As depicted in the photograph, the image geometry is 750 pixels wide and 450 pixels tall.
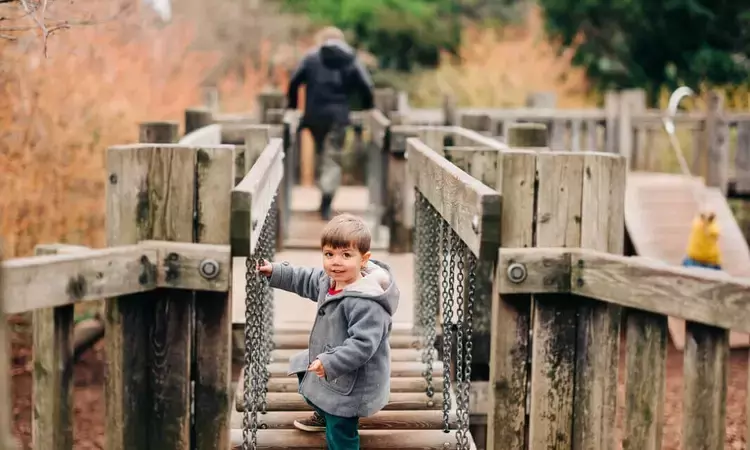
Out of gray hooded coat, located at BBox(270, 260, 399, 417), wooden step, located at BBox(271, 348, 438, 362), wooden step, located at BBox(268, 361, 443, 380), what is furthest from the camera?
wooden step, located at BBox(271, 348, 438, 362)

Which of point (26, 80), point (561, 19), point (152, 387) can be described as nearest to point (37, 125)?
point (26, 80)

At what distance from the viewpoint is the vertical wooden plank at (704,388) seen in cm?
327

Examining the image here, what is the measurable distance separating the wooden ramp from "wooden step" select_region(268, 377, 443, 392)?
21.8ft

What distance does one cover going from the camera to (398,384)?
4895 millimetres

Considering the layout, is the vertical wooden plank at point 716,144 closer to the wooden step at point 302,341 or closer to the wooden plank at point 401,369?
the wooden step at point 302,341

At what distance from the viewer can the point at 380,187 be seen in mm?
10453

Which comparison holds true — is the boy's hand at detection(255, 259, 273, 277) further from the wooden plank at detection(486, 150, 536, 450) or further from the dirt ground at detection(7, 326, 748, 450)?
the dirt ground at detection(7, 326, 748, 450)

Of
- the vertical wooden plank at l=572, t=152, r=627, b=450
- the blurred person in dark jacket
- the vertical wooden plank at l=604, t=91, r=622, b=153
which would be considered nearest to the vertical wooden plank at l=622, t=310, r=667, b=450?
the vertical wooden plank at l=572, t=152, r=627, b=450

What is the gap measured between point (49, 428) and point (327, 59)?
23.7ft

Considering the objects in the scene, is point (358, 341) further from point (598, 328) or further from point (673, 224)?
point (673, 224)

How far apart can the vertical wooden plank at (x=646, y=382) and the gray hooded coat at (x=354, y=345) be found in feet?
2.79

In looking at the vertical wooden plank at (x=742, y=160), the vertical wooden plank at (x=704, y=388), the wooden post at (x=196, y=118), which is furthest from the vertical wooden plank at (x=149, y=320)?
the vertical wooden plank at (x=742, y=160)

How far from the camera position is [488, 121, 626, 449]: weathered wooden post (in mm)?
3748

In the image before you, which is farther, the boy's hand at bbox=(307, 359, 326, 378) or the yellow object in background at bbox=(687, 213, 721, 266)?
the yellow object in background at bbox=(687, 213, 721, 266)
